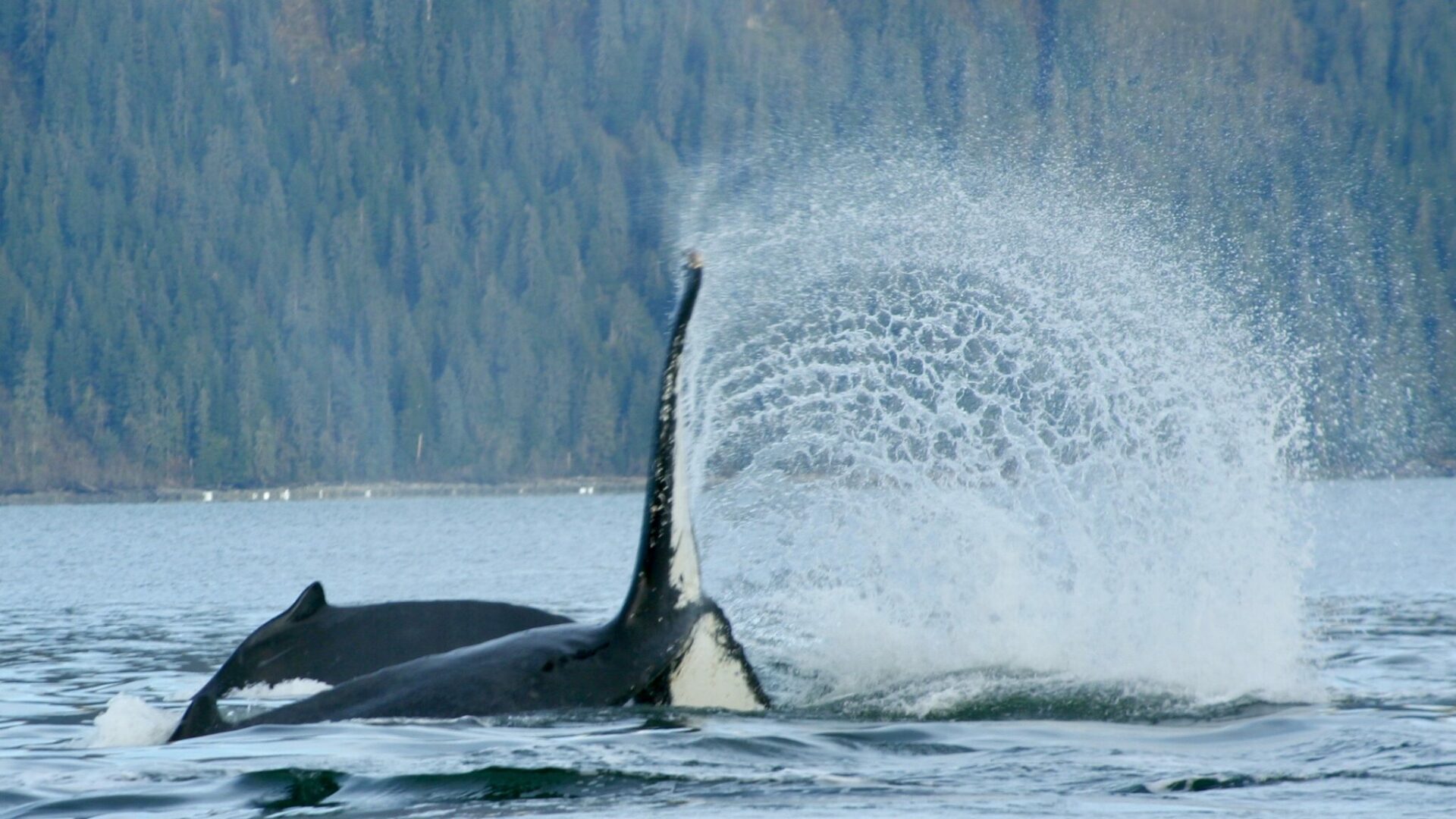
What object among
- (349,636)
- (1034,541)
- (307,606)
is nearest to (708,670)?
(349,636)

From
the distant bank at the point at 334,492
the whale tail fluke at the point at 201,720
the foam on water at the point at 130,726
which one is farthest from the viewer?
the distant bank at the point at 334,492

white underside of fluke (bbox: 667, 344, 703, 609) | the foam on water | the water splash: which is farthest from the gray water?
white underside of fluke (bbox: 667, 344, 703, 609)

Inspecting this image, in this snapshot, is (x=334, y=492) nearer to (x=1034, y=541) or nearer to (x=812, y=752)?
(x=1034, y=541)

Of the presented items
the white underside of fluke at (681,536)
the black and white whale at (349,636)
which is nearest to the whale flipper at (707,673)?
the white underside of fluke at (681,536)

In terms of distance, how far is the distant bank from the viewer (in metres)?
161

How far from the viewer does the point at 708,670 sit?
8.92 meters

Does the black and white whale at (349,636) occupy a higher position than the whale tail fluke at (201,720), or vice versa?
the black and white whale at (349,636)

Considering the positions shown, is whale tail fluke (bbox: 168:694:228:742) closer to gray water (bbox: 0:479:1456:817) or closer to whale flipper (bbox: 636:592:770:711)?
gray water (bbox: 0:479:1456:817)

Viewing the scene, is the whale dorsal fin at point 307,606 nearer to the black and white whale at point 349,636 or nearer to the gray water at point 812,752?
the black and white whale at point 349,636

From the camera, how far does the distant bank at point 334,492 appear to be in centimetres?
16125

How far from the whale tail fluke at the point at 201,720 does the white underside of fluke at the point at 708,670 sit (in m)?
2.08

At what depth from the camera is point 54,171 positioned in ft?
654

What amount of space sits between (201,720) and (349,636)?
0.87 meters

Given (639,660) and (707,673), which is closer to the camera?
(639,660)
